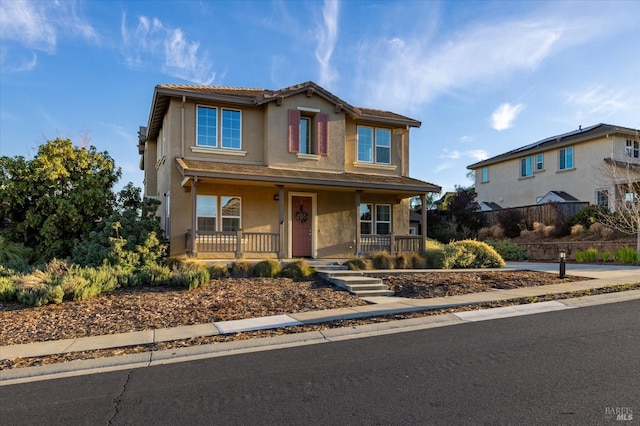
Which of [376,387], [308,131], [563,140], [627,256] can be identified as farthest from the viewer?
[563,140]

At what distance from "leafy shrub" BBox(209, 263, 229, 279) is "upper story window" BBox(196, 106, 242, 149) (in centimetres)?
481

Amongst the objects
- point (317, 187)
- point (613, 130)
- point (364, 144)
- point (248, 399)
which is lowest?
point (248, 399)

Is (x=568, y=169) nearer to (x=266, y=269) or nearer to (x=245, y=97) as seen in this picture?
(x=245, y=97)

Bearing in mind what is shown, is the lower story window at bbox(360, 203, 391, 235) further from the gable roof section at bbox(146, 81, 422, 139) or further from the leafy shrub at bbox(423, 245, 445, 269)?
the gable roof section at bbox(146, 81, 422, 139)

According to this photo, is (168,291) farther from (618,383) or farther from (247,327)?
(618,383)

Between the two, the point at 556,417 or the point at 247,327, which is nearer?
the point at 556,417

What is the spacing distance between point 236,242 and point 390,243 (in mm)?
5948

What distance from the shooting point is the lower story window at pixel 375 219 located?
1805 centimetres

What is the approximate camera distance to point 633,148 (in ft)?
92.1

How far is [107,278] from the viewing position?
436 inches

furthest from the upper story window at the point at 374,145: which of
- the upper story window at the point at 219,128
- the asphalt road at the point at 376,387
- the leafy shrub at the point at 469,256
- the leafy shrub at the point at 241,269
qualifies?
the asphalt road at the point at 376,387

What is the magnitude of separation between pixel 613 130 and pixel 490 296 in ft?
72.8

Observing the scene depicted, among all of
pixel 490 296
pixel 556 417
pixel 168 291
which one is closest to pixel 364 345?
pixel 556 417

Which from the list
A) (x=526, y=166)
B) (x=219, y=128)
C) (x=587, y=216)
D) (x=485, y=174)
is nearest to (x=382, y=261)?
(x=219, y=128)
